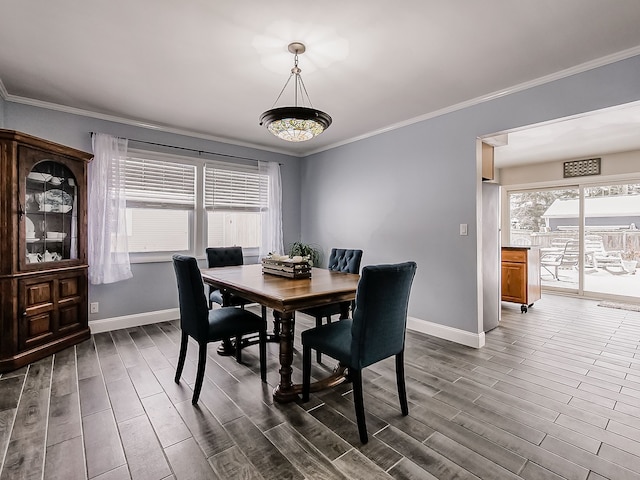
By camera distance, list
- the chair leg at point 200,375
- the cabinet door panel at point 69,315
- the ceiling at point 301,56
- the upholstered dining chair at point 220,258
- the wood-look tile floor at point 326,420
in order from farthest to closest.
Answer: the upholstered dining chair at point 220,258 → the cabinet door panel at point 69,315 → the chair leg at point 200,375 → the ceiling at point 301,56 → the wood-look tile floor at point 326,420

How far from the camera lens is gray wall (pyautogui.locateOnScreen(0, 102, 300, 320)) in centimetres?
328

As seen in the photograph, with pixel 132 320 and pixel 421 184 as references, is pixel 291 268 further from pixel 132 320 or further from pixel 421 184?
pixel 132 320

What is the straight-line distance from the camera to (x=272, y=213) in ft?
16.5

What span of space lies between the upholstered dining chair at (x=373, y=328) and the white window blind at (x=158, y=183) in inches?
122

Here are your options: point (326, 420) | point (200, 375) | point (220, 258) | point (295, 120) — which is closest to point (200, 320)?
point (200, 375)

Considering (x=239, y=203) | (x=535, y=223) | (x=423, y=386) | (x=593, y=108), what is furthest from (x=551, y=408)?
(x=535, y=223)

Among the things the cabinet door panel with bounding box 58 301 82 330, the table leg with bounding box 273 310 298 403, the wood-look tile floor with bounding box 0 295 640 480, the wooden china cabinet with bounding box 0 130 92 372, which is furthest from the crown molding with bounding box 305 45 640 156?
the cabinet door panel with bounding box 58 301 82 330

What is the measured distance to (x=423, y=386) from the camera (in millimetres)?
2412

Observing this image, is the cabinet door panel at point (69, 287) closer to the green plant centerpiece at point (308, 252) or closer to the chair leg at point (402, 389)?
the green plant centerpiece at point (308, 252)

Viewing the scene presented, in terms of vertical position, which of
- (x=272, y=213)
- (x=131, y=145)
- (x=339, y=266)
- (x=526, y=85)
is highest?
(x=526, y=85)

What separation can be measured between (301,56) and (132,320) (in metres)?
3.50

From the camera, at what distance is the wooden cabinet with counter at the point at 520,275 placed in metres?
4.55

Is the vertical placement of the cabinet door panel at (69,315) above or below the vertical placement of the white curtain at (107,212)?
below

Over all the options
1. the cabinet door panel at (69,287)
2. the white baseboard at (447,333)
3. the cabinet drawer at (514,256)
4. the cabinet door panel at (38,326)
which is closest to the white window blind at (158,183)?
the cabinet door panel at (69,287)
